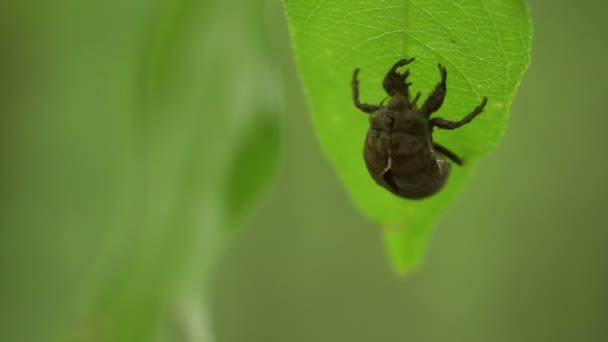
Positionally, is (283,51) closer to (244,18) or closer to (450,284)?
(244,18)

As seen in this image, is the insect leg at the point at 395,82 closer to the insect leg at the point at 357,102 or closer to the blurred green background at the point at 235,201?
the insect leg at the point at 357,102

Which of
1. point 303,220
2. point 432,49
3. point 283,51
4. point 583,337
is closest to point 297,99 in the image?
point 283,51

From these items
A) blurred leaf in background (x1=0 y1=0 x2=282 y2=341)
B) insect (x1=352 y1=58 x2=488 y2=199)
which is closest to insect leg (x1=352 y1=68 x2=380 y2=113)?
insect (x1=352 y1=58 x2=488 y2=199)

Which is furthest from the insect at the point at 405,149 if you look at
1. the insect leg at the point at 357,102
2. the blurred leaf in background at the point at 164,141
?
the blurred leaf in background at the point at 164,141

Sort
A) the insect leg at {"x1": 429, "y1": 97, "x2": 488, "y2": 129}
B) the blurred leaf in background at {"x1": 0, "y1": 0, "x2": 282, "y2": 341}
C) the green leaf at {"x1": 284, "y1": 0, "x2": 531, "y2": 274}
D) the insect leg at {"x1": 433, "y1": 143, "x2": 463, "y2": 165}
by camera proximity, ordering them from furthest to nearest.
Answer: the blurred leaf in background at {"x1": 0, "y1": 0, "x2": 282, "y2": 341} → the insect leg at {"x1": 433, "y1": 143, "x2": 463, "y2": 165} → the insect leg at {"x1": 429, "y1": 97, "x2": 488, "y2": 129} → the green leaf at {"x1": 284, "y1": 0, "x2": 531, "y2": 274}

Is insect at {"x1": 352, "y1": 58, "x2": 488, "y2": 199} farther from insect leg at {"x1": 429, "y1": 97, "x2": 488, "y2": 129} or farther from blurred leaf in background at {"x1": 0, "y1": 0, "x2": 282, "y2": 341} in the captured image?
blurred leaf in background at {"x1": 0, "y1": 0, "x2": 282, "y2": 341}

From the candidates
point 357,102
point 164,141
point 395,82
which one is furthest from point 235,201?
point 395,82

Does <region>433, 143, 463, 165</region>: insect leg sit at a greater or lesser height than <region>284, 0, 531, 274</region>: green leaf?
lesser
